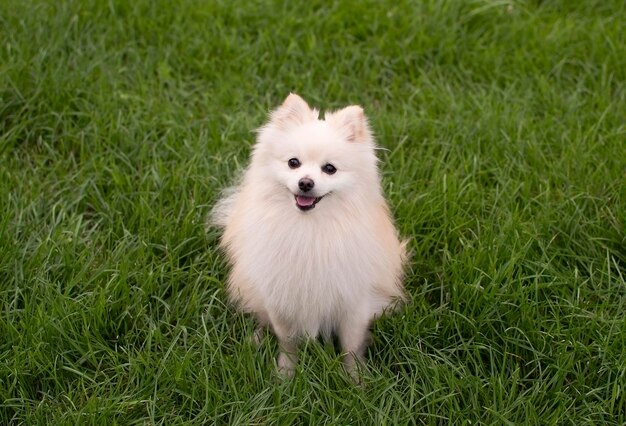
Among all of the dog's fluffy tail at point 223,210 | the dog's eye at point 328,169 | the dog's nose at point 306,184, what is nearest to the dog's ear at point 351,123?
the dog's eye at point 328,169

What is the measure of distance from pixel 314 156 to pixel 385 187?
1103 millimetres

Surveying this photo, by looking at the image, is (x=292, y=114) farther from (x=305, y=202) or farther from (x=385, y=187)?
(x=385, y=187)

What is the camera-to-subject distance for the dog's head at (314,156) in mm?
2492

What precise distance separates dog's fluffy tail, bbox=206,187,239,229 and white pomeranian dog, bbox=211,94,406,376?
0.34 meters

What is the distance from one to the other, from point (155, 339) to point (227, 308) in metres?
0.31

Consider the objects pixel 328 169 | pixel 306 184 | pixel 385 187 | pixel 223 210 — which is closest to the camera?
pixel 306 184

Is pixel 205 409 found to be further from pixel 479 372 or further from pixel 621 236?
pixel 621 236

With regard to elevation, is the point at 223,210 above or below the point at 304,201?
below

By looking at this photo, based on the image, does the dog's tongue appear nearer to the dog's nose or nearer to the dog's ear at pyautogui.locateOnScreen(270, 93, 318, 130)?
the dog's nose

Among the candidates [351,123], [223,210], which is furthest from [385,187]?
[351,123]

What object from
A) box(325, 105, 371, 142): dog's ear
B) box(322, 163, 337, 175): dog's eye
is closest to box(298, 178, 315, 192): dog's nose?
box(322, 163, 337, 175): dog's eye

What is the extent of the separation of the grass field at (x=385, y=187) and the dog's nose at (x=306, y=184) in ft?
2.12

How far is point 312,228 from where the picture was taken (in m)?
2.61

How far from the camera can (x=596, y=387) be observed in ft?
8.82
